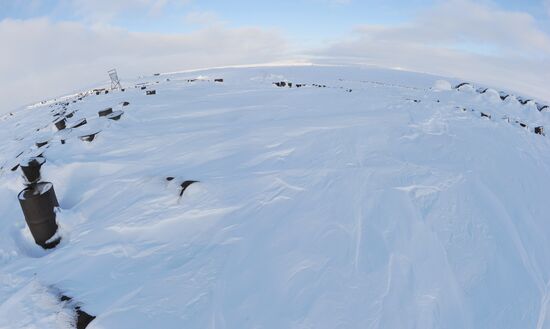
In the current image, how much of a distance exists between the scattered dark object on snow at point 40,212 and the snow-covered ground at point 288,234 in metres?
0.15

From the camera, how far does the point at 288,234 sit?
12.2 feet

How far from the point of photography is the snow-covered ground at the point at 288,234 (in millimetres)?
3033

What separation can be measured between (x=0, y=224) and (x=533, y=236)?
23.3 feet

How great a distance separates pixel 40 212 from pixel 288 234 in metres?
2.81

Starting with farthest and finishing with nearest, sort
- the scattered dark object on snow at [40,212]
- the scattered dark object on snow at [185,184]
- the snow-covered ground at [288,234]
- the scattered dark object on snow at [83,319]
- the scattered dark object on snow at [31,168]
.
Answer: the scattered dark object on snow at [31,168], the scattered dark object on snow at [185,184], the scattered dark object on snow at [40,212], the snow-covered ground at [288,234], the scattered dark object on snow at [83,319]

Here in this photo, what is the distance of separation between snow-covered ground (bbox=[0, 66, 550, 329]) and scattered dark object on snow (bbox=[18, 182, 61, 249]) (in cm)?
15

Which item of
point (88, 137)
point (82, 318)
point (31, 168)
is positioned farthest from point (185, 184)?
point (88, 137)

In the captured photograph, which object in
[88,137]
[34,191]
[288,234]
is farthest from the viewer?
[88,137]

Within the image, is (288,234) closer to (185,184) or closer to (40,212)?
(185,184)

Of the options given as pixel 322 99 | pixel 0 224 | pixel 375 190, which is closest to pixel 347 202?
pixel 375 190

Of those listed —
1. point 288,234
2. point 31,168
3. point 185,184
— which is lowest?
point 288,234

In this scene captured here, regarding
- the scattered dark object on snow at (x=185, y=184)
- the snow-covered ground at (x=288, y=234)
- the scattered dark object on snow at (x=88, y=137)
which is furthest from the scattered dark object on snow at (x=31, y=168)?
the scattered dark object on snow at (x=185, y=184)

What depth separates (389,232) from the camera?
12.5ft

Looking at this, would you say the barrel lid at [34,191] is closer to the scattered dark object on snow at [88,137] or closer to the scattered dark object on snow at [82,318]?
the scattered dark object on snow at [82,318]
